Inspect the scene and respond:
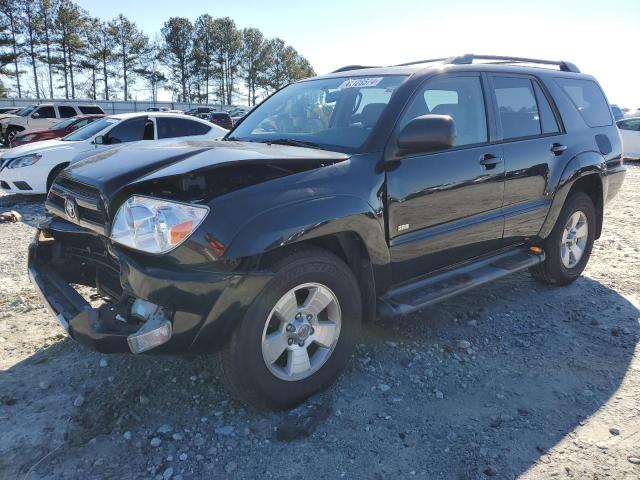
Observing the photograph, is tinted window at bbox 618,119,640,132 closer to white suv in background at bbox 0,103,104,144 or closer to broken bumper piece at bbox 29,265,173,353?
broken bumper piece at bbox 29,265,173,353

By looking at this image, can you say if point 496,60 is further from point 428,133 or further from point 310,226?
point 310,226

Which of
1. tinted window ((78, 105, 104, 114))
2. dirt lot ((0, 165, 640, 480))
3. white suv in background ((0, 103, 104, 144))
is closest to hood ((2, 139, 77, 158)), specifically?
dirt lot ((0, 165, 640, 480))

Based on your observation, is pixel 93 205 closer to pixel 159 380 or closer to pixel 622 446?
pixel 159 380

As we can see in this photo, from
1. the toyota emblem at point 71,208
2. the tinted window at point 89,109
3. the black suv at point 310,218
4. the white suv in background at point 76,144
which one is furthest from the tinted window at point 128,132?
the tinted window at point 89,109

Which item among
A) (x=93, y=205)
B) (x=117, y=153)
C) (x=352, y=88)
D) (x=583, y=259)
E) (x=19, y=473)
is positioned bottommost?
(x=19, y=473)

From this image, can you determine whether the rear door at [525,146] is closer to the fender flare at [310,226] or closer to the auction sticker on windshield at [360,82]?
the auction sticker on windshield at [360,82]

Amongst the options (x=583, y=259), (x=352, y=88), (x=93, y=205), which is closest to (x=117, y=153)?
(x=93, y=205)

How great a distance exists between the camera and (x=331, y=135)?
324 centimetres

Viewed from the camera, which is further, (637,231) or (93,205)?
(637,231)

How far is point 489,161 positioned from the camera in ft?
11.7

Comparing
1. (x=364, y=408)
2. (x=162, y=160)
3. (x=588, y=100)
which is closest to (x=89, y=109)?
(x=588, y=100)

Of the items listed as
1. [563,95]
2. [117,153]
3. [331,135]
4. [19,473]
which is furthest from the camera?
[563,95]

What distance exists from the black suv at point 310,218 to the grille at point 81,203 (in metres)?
0.01

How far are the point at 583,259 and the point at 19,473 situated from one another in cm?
470
